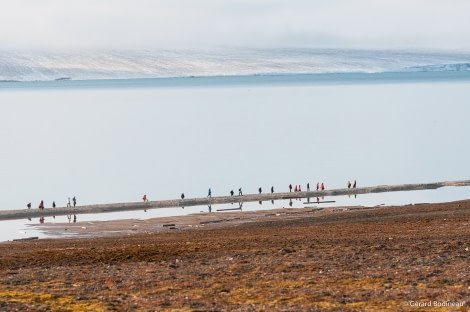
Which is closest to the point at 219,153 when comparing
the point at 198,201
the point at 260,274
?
the point at 198,201

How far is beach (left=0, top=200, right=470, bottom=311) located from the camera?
1697 cm

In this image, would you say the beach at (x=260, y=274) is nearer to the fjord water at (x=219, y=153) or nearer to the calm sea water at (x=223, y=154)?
the calm sea water at (x=223, y=154)

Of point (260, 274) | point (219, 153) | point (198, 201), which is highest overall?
point (219, 153)

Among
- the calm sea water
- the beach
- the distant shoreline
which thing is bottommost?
the beach

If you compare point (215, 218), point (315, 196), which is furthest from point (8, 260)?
point (315, 196)

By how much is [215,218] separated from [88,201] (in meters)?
20.1

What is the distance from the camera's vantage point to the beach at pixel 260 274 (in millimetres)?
16969

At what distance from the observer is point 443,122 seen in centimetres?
15800

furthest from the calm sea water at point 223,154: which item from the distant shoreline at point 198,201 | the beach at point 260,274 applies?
the beach at point 260,274

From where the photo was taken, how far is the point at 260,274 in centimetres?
2036

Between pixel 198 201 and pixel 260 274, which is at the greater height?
pixel 198 201

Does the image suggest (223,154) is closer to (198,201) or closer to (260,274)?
(198,201)

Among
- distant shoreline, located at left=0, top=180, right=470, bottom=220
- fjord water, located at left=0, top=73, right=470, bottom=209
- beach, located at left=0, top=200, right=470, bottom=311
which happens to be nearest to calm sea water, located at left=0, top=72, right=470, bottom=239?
fjord water, located at left=0, top=73, right=470, bottom=209

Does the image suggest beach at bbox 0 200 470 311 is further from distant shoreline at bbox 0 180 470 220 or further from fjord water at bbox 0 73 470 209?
fjord water at bbox 0 73 470 209
